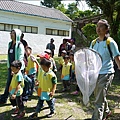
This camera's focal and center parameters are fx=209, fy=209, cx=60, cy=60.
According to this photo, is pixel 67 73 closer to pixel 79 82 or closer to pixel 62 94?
pixel 62 94

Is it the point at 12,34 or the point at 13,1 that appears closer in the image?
the point at 12,34

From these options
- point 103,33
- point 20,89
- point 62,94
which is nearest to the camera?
point 103,33

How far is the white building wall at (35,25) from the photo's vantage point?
1805 centimetres

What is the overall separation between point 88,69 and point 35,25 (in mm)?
17327

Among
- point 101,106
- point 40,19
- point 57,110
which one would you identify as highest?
point 40,19

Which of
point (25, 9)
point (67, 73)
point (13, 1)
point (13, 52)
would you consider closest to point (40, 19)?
point (25, 9)

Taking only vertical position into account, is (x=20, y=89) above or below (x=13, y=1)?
below

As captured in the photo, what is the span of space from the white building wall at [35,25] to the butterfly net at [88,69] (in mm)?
15582

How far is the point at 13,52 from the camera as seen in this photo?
14.0 feet

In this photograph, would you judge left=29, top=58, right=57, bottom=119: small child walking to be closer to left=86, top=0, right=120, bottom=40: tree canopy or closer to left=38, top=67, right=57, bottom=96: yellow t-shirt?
left=38, top=67, right=57, bottom=96: yellow t-shirt

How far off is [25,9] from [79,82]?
705 inches

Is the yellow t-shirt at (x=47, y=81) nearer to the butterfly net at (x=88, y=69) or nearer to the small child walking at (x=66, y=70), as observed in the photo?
the butterfly net at (x=88, y=69)

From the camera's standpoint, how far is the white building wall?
711 inches

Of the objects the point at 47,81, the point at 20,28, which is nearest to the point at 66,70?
the point at 47,81
